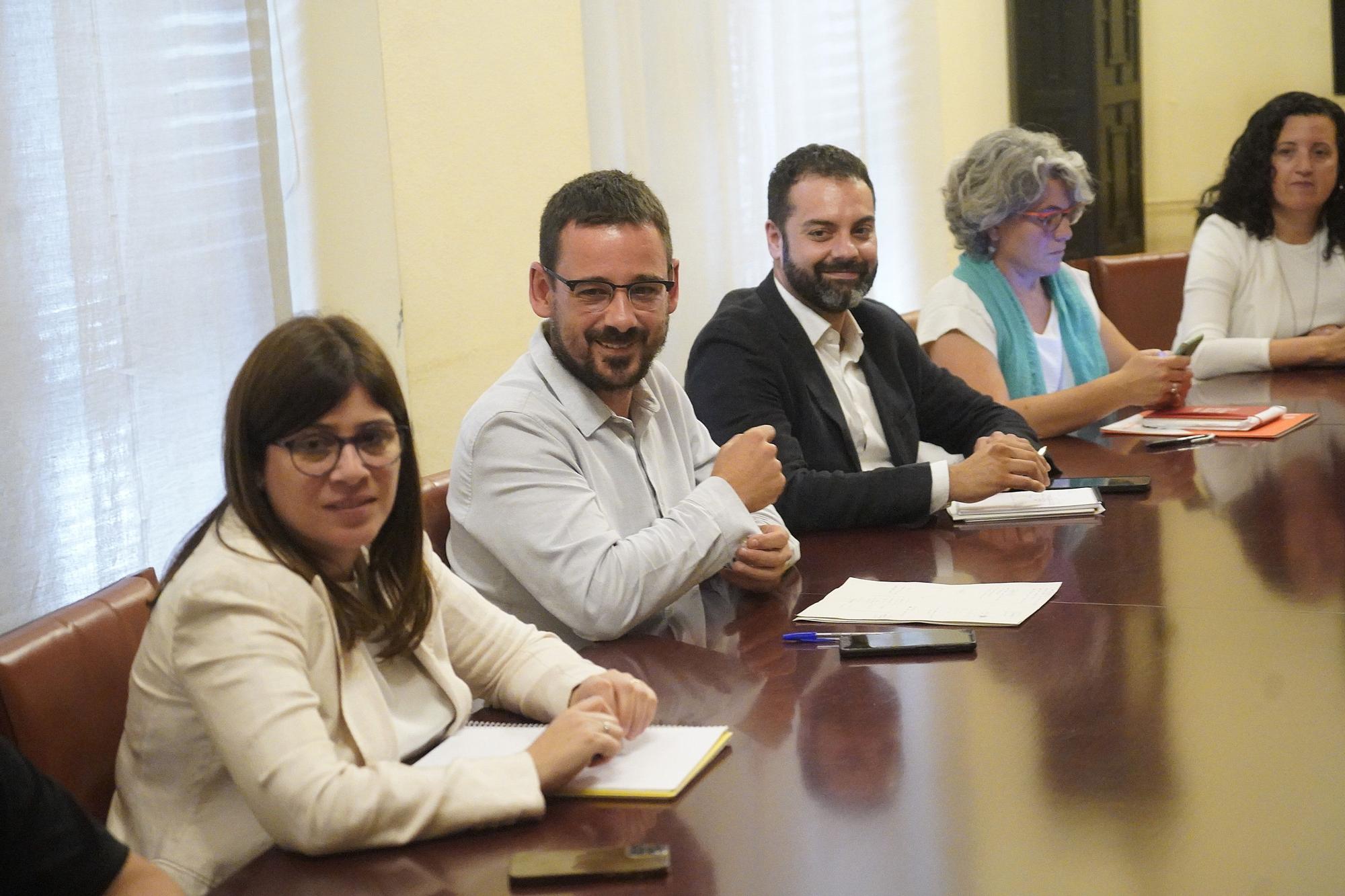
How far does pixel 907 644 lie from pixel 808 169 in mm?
1394

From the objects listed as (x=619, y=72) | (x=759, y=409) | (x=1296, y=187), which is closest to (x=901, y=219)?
(x=1296, y=187)

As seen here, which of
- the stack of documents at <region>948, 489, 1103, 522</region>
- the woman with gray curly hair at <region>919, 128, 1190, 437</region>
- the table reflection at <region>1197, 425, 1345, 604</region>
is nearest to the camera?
the table reflection at <region>1197, 425, 1345, 604</region>

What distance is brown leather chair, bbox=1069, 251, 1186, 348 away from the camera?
4961 mm

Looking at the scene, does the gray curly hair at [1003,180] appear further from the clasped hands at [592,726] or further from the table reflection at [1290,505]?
the clasped hands at [592,726]

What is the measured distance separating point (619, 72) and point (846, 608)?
1.97m

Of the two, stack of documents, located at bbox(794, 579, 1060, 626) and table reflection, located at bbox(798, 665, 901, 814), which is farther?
stack of documents, located at bbox(794, 579, 1060, 626)

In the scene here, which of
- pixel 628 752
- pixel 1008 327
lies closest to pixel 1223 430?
pixel 1008 327

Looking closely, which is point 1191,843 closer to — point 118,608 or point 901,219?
point 118,608

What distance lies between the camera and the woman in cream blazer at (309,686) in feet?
4.03

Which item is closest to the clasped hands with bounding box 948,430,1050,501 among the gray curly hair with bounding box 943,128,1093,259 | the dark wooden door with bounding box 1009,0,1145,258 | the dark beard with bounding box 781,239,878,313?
the dark beard with bounding box 781,239,878,313

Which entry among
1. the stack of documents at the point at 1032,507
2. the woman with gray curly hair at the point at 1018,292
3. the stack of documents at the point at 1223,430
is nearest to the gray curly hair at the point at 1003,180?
the woman with gray curly hair at the point at 1018,292

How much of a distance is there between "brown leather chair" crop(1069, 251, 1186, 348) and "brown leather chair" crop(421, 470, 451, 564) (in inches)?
135

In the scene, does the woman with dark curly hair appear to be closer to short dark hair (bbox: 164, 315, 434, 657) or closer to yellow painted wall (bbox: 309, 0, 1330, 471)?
yellow painted wall (bbox: 309, 0, 1330, 471)

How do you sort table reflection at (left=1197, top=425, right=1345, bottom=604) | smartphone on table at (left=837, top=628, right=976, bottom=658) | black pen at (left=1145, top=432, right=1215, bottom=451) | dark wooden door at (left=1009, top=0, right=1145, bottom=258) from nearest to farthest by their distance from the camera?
smartphone on table at (left=837, top=628, right=976, bottom=658)
table reflection at (left=1197, top=425, right=1345, bottom=604)
black pen at (left=1145, top=432, right=1215, bottom=451)
dark wooden door at (left=1009, top=0, right=1145, bottom=258)
